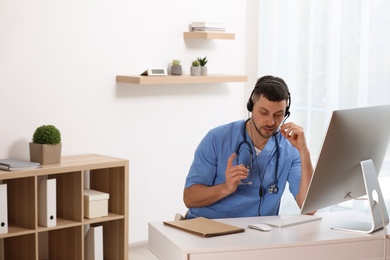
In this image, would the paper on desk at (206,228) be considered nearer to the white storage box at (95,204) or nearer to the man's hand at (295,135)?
the man's hand at (295,135)

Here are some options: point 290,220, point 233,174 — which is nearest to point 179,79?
point 233,174

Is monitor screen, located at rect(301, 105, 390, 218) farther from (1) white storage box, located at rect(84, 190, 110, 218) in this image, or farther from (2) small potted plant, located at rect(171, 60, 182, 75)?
(2) small potted plant, located at rect(171, 60, 182, 75)

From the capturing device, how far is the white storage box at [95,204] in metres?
4.25

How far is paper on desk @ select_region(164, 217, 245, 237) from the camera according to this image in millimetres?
2398

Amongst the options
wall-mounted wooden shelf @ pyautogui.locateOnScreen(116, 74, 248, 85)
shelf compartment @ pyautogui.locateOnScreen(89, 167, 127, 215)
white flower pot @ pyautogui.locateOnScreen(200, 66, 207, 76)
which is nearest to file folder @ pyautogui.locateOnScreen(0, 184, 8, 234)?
shelf compartment @ pyautogui.locateOnScreen(89, 167, 127, 215)

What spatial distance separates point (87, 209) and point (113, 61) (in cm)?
106

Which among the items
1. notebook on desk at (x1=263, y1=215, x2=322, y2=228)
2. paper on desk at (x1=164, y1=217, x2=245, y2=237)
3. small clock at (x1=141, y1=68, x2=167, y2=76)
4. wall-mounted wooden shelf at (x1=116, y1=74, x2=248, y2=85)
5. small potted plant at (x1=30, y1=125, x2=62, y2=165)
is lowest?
notebook on desk at (x1=263, y1=215, x2=322, y2=228)

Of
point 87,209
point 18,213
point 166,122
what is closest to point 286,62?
point 166,122

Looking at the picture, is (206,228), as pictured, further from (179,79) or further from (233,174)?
(179,79)

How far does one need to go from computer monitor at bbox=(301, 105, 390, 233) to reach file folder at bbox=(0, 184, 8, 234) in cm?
199

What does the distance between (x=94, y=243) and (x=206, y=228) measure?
2060 millimetres

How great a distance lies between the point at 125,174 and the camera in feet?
14.3

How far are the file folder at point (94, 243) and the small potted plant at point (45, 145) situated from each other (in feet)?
1.81

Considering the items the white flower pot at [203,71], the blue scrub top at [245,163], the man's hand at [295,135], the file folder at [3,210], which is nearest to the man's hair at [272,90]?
the man's hand at [295,135]
